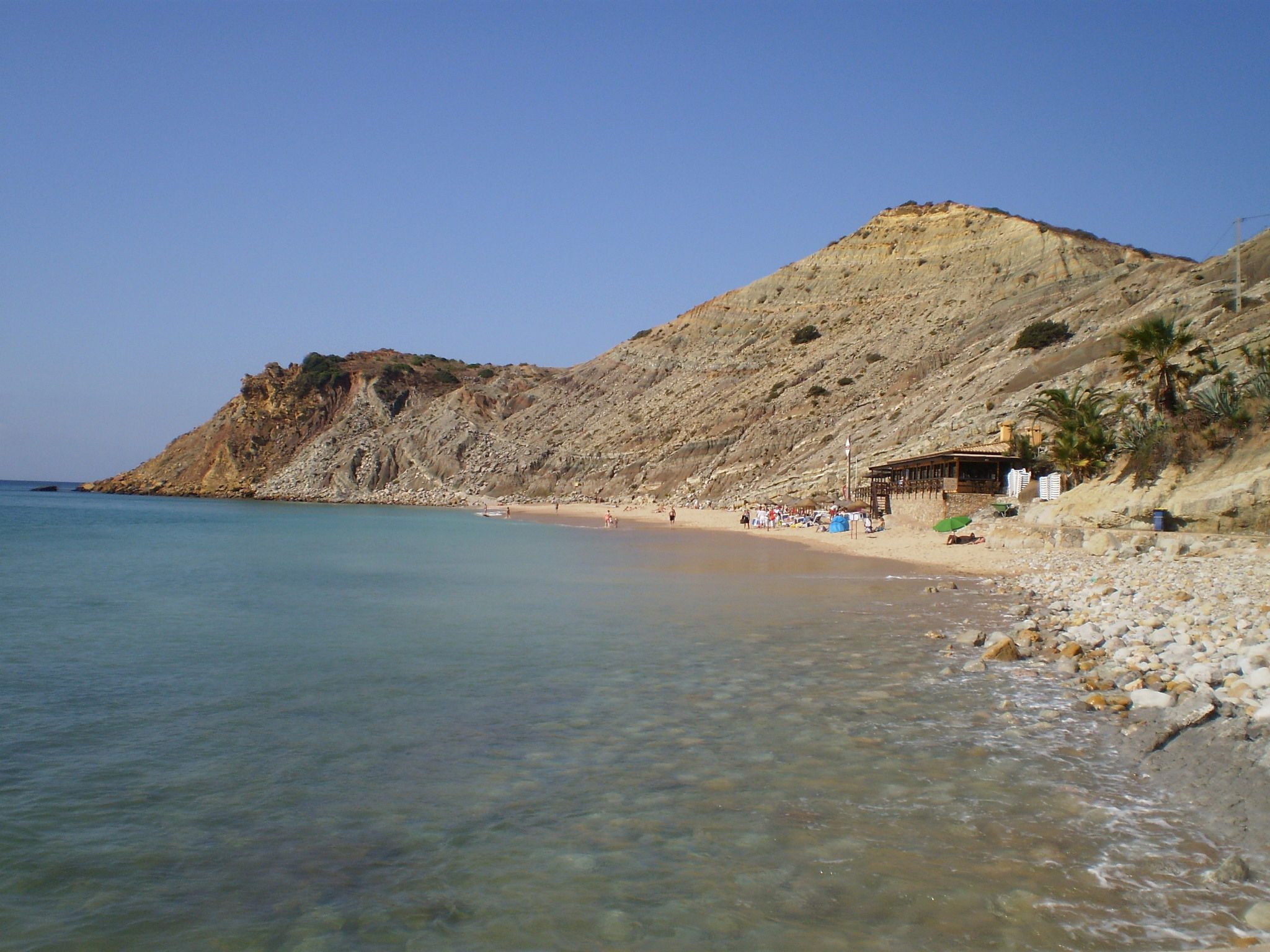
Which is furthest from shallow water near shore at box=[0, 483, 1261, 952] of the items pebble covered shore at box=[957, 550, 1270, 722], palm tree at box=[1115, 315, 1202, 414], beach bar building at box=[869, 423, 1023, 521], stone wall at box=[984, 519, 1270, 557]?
beach bar building at box=[869, 423, 1023, 521]

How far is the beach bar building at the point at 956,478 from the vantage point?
103 feet

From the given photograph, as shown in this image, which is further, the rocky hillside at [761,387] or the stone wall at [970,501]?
the rocky hillside at [761,387]

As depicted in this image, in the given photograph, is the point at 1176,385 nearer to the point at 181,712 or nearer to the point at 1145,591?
the point at 1145,591

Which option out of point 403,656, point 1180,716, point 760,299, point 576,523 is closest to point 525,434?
point 760,299

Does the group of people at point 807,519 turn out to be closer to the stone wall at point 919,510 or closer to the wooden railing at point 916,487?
the stone wall at point 919,510

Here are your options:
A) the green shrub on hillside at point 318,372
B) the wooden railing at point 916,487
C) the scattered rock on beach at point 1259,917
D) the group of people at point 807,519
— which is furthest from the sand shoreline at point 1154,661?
the green shrub on hillside at point 318,372

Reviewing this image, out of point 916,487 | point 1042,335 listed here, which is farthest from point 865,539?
point 1042,335

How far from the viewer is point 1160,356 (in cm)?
2294

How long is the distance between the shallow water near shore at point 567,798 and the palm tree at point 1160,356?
1331cm

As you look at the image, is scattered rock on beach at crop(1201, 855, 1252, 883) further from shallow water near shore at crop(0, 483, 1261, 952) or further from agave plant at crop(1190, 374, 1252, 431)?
agave plant at crop(1190, 374, 1252, 431)

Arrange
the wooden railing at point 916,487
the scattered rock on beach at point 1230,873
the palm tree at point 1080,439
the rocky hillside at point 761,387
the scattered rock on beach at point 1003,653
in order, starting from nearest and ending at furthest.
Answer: the scattered rock on beach at point 1230,873
the scattered rock on beach at point 1003,653
the palm tree at point 1080,439
the wooden railing at point 916,487
the rocky hillside at point 761,387

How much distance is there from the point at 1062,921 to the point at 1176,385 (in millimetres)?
23490

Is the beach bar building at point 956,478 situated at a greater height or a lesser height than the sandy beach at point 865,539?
greater

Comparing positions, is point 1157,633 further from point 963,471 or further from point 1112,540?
point 963,471
